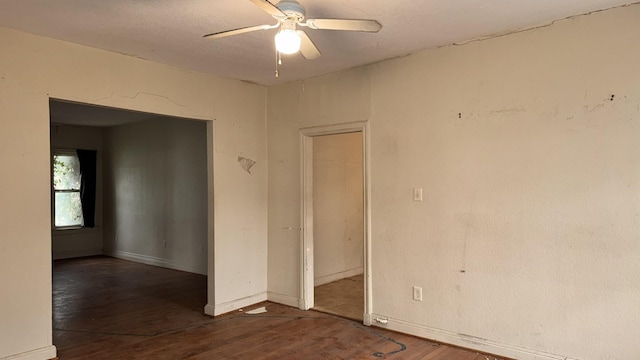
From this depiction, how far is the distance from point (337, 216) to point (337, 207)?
4.8 inches

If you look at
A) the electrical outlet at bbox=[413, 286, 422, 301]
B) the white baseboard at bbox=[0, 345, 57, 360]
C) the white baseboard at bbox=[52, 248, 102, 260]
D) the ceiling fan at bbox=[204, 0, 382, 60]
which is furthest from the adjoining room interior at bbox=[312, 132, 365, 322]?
the white baseboard at bbox=[52, 248, 102, 260]

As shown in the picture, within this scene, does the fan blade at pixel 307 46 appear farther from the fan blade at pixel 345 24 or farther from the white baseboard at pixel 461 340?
the white baseboard at pixel 461 340

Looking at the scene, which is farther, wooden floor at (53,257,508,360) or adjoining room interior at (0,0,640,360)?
wooden floor at (53,257,508,360)

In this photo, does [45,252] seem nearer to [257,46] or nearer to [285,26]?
[257,46]

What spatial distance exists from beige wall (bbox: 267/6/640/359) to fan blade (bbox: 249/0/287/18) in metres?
1.83

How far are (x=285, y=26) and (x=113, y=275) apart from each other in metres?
5.48

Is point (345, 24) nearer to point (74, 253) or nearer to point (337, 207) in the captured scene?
point (337, 207)

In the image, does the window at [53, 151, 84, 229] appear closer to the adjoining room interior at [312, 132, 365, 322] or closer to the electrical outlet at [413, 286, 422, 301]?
the adjoining room interior at [312, 132, 365, 322]

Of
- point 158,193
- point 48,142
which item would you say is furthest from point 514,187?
point 158,193

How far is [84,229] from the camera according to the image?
818 cm

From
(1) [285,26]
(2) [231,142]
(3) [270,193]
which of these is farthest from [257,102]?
(1) [285,26]

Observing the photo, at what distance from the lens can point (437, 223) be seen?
3549 millimetres

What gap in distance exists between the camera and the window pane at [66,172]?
796cm

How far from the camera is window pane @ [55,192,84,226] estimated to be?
7.97 meters
